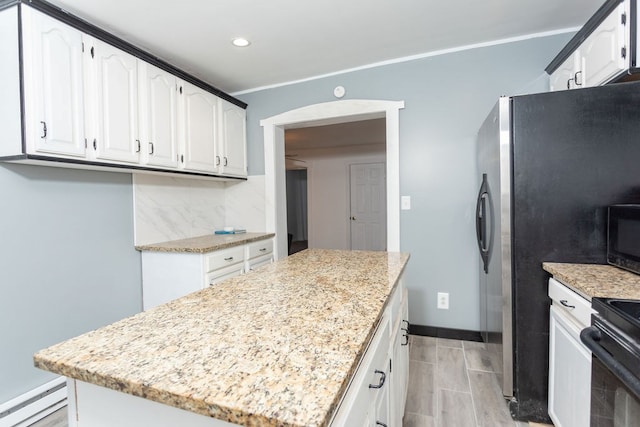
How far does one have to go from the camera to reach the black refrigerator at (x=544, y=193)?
1444 mm

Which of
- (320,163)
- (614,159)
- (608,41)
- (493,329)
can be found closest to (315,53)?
(608,41)

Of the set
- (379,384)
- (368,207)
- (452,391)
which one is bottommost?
(452,391)

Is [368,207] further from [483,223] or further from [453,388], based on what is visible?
[453,388]

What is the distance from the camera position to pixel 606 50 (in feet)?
5.28

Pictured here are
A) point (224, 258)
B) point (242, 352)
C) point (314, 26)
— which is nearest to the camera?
point (242, 352)

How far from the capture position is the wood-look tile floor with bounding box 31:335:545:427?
1.66 meters

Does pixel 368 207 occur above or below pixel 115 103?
below

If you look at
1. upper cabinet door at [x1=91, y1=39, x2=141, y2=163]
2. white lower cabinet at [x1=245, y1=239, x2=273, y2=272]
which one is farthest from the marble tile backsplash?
upper cabinet door at [x1=91, y1=39, x2=141, y2=163]

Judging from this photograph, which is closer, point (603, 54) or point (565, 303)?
point (565, 303)

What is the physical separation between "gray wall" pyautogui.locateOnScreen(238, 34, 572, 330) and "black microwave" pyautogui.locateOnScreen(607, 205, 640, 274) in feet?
3.52

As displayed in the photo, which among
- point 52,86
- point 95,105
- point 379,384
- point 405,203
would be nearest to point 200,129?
point 95,105

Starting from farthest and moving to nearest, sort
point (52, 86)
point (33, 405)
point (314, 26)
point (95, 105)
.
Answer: point (314, 26), point (95, 105), point (33, 405), point (52, 86)

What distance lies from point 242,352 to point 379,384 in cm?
45

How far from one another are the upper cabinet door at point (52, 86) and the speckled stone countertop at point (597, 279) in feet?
8.41
